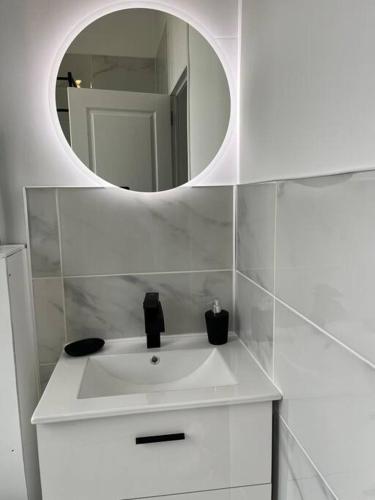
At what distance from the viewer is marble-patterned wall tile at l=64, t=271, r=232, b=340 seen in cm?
121

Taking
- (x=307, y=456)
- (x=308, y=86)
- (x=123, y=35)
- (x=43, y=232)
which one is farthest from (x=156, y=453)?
(x=123, y=35)

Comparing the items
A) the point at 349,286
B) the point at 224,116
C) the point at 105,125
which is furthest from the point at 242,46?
the point at 349,286

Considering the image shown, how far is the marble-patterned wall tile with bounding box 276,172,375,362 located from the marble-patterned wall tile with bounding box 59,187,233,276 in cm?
41

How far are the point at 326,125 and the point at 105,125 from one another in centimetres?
75

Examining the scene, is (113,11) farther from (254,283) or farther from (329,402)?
(329,402)

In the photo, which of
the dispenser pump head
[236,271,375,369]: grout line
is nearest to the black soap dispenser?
the dispenser pump head

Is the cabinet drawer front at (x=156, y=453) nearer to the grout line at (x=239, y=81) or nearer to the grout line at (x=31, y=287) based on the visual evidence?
the grout line at (x=31, y=287)

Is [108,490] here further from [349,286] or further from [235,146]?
[235,146]

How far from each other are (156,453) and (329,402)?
45 cm

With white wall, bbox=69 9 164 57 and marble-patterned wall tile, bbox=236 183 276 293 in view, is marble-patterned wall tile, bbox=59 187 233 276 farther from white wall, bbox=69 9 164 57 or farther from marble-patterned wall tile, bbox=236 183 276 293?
white wall, bbox=69 9 164 57

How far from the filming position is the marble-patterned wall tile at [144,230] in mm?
1179

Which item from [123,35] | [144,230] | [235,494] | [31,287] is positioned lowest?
[235,494]

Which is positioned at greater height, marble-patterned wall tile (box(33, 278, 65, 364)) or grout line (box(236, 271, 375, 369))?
grout line (box(236, 271, 375, 369))

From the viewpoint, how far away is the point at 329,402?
Answer: 680mm
